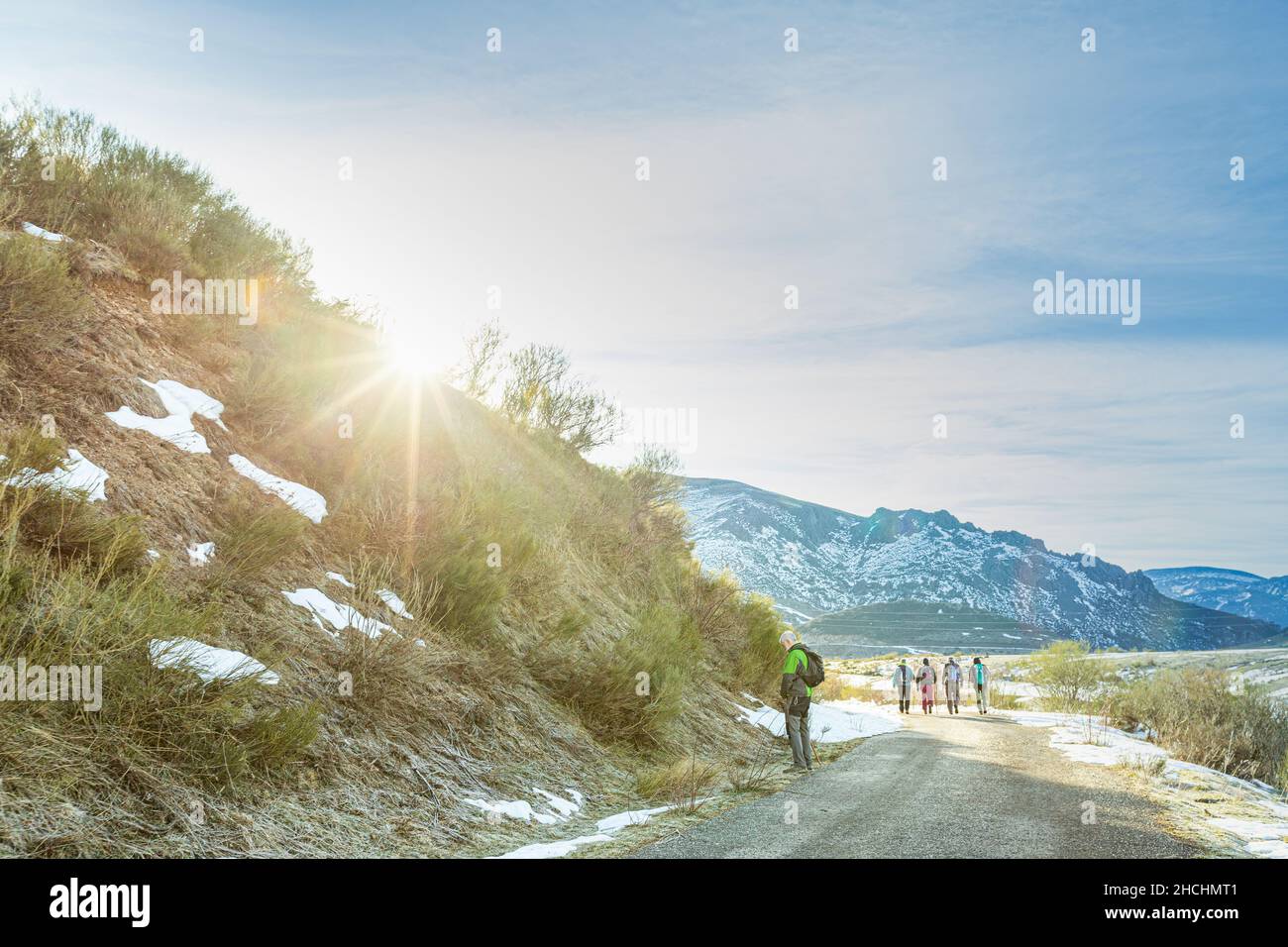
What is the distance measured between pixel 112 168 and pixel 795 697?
13.3 m

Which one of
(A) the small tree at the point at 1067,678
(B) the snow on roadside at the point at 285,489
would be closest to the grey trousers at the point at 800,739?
(B) the snow on roadside at the point at 285,489

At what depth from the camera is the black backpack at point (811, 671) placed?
1257cm

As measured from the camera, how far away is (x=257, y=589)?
25.3 ft

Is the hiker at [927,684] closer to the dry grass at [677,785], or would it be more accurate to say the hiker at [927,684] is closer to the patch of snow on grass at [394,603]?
the dry grass at [677,785]

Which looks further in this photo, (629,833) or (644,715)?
(644,715)

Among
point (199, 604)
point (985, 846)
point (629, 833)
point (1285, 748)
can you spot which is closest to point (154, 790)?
point (199, 604)

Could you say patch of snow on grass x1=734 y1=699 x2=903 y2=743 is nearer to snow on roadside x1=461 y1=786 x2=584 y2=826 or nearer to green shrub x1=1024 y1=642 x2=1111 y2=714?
green shrub x1=1024 y1=642 x2=1111 y2=714

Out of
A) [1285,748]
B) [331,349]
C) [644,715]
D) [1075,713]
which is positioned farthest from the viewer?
[1075,713]

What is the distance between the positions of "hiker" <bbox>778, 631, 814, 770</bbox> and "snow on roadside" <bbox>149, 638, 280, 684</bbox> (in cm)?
802

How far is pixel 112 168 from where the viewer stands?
12273 mm

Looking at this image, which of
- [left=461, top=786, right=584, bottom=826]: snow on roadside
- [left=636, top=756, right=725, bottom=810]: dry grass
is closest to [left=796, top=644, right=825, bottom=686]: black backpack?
[left=636, top=756, right=725, bottom=810]: dry grass

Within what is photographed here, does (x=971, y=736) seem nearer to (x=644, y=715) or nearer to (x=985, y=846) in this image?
(x=644, y=715)

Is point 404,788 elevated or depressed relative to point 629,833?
elevated
